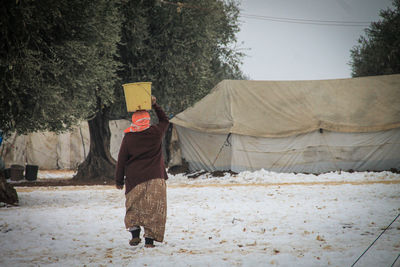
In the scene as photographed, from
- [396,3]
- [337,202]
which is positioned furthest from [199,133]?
[396,3]

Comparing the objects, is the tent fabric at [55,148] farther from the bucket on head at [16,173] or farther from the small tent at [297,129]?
the small tent at [297,129]

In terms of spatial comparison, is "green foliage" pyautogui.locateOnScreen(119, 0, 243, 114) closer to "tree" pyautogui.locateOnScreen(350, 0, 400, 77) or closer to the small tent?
the small tent

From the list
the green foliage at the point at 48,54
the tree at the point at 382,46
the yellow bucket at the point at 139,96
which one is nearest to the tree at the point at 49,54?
the green foliage at the point at 48,54

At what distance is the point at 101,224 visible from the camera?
769cm

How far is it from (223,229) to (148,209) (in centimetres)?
192

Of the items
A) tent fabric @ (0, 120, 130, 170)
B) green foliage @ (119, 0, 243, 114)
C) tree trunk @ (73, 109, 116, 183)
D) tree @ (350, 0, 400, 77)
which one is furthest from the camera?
tent fabric @ (0, 120, 130, 170)

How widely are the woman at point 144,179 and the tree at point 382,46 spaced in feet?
75.6

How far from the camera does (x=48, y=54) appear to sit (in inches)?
373

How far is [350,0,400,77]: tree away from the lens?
2503cm

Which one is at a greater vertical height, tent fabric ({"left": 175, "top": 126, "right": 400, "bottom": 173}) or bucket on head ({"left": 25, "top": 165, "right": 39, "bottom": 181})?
tent fabric ({"left": 175, "top": 126, "right": 400, "bottom": 173})

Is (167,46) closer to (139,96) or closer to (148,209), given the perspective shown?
(139,96)

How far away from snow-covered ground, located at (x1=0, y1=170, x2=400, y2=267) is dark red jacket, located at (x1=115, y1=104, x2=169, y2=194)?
929 mm

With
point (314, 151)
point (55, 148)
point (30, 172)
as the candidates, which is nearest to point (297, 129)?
point (314, 151)

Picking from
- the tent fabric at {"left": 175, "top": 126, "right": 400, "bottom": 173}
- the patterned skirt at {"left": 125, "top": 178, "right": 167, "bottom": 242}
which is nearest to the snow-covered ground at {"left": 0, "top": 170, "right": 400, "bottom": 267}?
the patterned skirt at {"left": 125, "top": 178, "right": 167, "bottom": 242}
